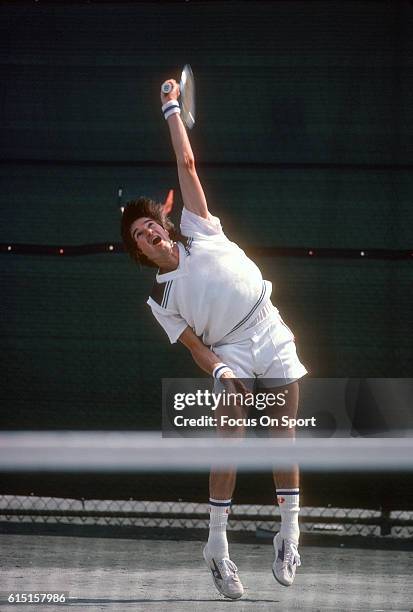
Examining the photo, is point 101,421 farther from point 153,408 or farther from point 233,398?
point 233,398

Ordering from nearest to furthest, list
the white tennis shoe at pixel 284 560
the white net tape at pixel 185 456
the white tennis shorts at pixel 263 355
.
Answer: the white net tape at pixel 185 456 < the white tennis shoe at pixel 284 560 < the white tennis shorts at pixel 263 355

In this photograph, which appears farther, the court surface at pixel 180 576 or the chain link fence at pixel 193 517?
the chain link fence at pixel 193 517

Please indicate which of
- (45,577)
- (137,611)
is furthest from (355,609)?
(45,577)

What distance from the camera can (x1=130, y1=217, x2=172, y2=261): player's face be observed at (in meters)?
4.18

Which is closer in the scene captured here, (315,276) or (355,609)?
(355,609)

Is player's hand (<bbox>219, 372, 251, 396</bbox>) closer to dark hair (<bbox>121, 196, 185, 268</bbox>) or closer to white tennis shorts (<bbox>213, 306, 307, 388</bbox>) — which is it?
white tennis shorts (<bbox>213, 306, 307, 388</bbox>)

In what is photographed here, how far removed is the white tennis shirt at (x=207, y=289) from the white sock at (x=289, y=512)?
1.81 ft

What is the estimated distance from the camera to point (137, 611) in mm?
4398

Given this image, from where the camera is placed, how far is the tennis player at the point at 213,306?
419 centimetres

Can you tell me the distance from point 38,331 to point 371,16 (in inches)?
85.0

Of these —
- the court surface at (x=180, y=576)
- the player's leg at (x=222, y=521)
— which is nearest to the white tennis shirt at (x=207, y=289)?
the player's leg at (x=222, y=521)

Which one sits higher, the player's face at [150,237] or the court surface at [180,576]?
the player's face at [150,237]

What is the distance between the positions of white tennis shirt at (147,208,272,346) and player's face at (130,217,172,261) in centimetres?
7

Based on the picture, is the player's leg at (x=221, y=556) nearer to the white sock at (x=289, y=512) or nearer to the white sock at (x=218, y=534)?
the white sock at (x=218, y=534)
